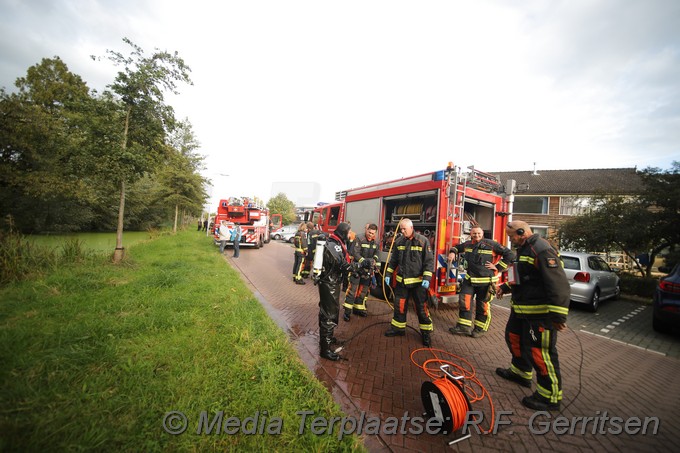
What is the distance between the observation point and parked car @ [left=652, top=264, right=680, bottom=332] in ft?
15.7

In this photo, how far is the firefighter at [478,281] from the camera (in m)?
4.27

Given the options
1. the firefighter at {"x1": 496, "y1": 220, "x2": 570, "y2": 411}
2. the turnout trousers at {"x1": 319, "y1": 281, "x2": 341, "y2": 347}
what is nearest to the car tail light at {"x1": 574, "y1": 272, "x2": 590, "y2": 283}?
the firefighter at {"x1": 496, "y1": 220, "x2": 570, "y2": 411}

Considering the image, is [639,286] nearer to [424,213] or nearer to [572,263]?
[572,263]

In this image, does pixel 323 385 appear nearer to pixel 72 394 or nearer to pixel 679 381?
pixel 72 394

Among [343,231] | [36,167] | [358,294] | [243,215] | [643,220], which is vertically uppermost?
[36,167]

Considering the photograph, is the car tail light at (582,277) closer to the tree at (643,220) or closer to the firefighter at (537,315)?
the tree at (643,220)

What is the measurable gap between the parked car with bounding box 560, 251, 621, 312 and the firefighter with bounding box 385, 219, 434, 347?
17.4 feet

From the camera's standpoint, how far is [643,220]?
28.9 ft

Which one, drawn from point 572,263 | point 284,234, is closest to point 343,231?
point 572,263

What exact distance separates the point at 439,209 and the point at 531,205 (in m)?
22.3

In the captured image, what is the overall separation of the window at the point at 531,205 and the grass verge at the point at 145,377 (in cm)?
2418

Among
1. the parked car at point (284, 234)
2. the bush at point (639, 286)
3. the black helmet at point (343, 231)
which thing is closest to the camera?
the black helmet at point (343, 231)

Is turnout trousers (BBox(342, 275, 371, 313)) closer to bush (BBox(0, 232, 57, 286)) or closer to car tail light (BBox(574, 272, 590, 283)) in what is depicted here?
car tail light (BBox(574, 272, 590, 283))

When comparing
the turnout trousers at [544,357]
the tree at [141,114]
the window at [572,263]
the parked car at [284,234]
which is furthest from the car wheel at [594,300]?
the parked car at [284,234]
